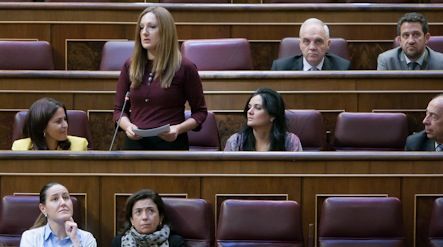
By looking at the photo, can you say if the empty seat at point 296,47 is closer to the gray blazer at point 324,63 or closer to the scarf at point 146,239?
the gray blazer at point 324,63

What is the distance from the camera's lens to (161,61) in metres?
2.20

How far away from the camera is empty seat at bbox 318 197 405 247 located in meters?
2.02

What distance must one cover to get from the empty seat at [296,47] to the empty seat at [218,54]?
0.33 ft

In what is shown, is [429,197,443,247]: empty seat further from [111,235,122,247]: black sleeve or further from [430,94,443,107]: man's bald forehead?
[111,235,122,247]: black sleeve

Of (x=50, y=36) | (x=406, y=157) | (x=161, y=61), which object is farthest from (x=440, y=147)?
(x=50, y=36)

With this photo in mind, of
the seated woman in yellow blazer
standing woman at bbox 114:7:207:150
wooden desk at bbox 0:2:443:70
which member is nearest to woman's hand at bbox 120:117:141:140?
standing woman at bbox 114:7:207:150

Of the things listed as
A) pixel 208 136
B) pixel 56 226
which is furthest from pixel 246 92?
pixel 56 226

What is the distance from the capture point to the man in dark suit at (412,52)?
2646mm

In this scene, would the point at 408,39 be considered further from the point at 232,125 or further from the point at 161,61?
the point at 161,61

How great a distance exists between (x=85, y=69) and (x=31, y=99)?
0.32 meters

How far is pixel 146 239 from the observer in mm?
1979

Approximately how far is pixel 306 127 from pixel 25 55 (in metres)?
0.76

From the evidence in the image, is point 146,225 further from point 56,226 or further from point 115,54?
point 115,54

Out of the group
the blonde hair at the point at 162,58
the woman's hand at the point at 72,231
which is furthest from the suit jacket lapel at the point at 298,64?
the woman's hand at the point at 72,231
